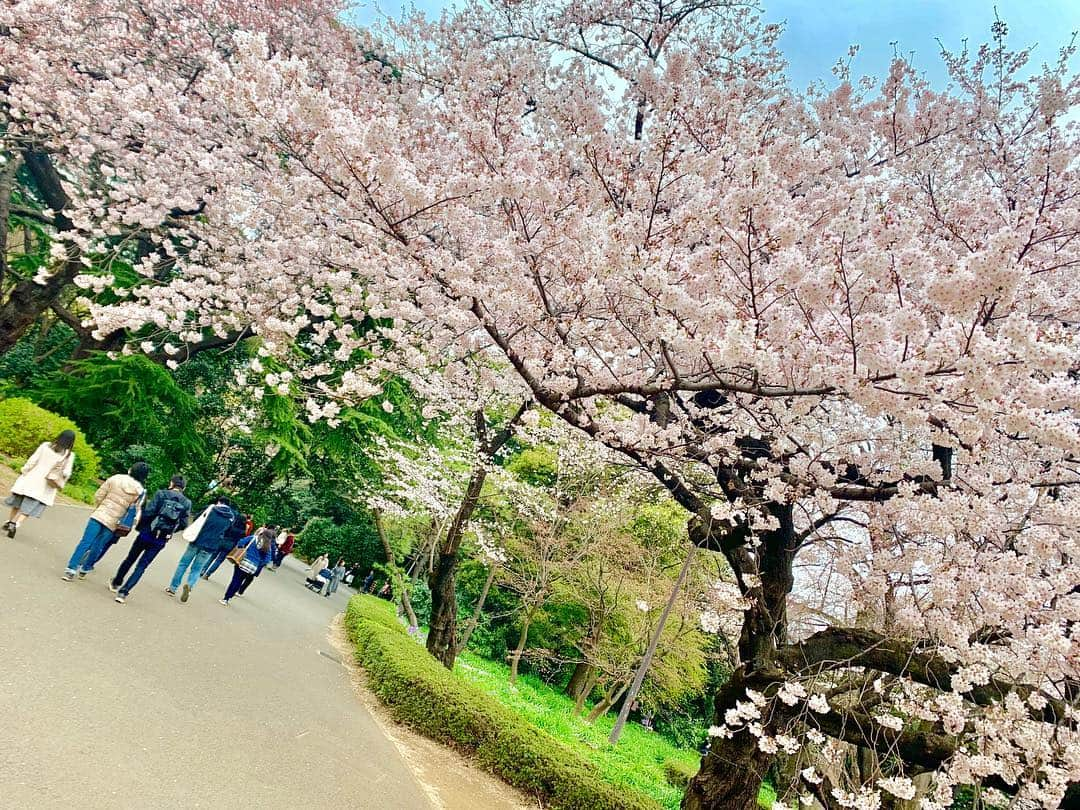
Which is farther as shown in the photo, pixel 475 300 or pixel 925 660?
pixel 925 660

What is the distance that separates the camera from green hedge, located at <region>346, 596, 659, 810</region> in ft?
21.2

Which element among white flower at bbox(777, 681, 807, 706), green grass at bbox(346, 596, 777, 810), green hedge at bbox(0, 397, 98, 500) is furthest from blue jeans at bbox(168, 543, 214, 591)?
white flower at bbox(777, 681, 807, 706)

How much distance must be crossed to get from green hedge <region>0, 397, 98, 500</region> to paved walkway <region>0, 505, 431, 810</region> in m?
3.81

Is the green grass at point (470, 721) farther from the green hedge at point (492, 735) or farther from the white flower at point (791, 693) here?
the white flower at point (791, 693)

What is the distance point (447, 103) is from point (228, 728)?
656 cm

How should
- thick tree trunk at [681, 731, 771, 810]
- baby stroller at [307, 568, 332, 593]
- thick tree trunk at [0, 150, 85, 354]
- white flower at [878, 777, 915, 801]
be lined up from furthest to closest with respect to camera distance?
baby stroller at [307, 568, 332, 593] → thick tree trunk at [0, 150, 85, 354] → thick tree trunk at [681, 731, 771, 810] → white flower at [878, 777, 915, 801]

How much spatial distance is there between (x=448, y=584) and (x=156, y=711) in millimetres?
6093

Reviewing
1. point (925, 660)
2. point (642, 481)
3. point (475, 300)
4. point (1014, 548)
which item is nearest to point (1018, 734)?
point (925, 660)

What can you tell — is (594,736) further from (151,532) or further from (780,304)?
(780,304)

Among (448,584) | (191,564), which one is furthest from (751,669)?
(191,564)

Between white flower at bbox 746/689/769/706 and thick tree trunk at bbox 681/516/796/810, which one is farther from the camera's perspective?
thick tree trunk at bbox 681/516/796/810

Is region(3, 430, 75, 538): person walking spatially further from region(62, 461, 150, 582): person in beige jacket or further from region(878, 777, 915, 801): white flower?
region(878, 777, 915, 801): white flower

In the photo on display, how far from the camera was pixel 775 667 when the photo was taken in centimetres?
575

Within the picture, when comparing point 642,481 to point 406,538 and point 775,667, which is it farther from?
point 406,538
